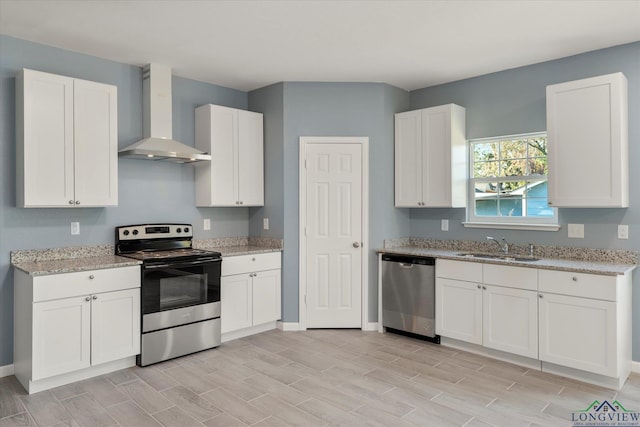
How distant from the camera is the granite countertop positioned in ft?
10.2

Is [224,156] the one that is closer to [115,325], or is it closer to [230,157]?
[230,157]

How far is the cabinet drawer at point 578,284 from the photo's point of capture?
3127 mm

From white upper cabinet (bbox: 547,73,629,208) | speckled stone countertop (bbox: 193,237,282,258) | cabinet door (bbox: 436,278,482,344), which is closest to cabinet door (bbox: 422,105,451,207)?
cabinet door (bbox: 436,278,482,344)

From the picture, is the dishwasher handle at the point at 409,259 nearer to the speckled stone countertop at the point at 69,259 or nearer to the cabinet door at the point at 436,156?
the cabinet door at the point at 436,156

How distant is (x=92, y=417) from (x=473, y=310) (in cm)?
308

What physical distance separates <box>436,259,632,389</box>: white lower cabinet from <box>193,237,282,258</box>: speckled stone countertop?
1.77 metres

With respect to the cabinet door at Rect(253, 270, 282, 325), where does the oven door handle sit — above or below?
above

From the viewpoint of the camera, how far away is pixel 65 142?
3432 millimetres

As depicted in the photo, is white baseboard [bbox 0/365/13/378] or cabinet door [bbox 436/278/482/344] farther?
cabinet door [bbox 436/278/482/344]

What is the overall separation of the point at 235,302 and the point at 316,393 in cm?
150

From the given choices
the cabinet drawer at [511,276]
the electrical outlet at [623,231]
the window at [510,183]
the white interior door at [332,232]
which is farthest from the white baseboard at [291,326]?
the electrical outlet at [623,231]

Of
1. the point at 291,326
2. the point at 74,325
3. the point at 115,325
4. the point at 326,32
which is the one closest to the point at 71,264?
the point at 74,325

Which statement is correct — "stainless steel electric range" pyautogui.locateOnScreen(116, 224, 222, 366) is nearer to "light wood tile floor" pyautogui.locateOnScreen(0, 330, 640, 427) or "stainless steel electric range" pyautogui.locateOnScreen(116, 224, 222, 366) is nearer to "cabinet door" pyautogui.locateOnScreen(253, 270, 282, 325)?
"light wood tile floor" pyautogui.locateOnScreen(0, 330, 640, 427)

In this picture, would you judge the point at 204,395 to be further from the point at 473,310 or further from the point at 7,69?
the point at 7,69
